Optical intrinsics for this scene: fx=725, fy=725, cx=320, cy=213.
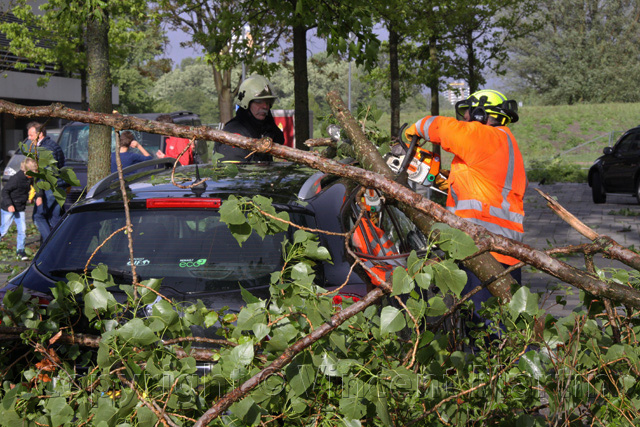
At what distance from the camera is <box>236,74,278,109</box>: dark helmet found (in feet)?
Result: 21.5

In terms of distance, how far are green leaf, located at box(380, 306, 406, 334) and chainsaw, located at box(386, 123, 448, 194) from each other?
6.90 feet

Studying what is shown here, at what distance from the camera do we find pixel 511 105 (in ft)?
15.7

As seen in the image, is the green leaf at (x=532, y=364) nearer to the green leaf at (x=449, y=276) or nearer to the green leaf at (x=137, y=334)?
the green leaf at (x=449, y=276)

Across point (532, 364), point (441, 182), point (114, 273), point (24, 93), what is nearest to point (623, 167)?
point (441, 182)

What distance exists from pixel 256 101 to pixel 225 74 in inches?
801

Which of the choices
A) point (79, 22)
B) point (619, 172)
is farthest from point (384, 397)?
point (619, 172)

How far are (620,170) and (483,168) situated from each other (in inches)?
572

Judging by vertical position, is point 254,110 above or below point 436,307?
above

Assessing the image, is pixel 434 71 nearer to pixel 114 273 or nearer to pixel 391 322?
pixel 114 273

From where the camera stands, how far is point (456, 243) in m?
2.09

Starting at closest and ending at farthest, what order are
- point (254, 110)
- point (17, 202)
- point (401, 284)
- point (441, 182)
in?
point (401, 284) → point (441, 182) → point (254, 110) → point (17, 202)

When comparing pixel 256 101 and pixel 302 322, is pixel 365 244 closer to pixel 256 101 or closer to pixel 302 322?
pixel 302 322

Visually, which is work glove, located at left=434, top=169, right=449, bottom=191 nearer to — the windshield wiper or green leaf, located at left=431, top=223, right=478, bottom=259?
the windshield wiper

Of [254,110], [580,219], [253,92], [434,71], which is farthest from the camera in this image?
[434,71]
